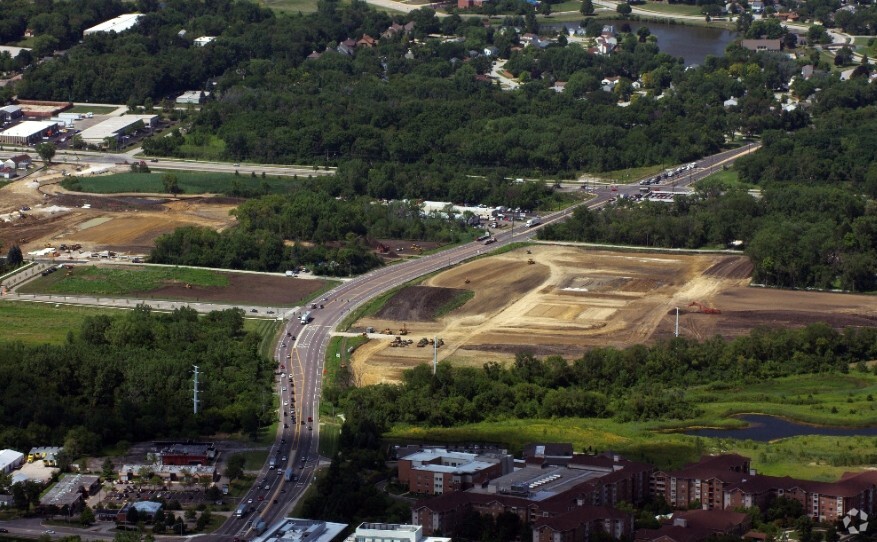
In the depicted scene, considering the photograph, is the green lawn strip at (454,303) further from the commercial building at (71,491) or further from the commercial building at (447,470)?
the commercial building at (71,491)

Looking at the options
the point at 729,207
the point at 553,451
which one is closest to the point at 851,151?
the point at 729,207

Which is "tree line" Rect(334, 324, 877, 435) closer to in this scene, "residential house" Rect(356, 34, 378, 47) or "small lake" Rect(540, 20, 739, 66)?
"small lake" Rect(540, 20, 739, 66)

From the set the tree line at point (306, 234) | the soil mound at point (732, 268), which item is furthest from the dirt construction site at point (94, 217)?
the soil mound at point (732, 268)

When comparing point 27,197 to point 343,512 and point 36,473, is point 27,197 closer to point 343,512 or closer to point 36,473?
point 36,473

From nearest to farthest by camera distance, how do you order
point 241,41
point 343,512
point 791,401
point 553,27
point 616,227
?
point 343,512, point 791,401, point 616,227, point 241,41, point 553,27

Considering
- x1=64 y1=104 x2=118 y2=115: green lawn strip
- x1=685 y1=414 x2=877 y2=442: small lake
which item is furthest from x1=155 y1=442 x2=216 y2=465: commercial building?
x1=64 y1=104 x2=118 y2=115: green lawn strip

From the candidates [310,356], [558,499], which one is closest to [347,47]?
[310,356]
